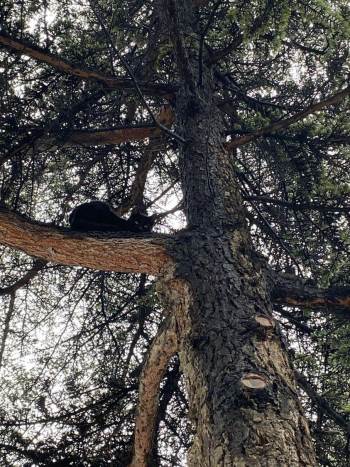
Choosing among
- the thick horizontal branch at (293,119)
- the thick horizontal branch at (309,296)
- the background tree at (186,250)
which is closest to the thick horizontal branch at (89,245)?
the background tree at (186,250)

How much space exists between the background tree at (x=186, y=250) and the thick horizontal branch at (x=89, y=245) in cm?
1

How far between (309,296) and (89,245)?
1496 millimetres

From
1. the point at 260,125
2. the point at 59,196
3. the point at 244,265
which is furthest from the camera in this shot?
the point at 59,196

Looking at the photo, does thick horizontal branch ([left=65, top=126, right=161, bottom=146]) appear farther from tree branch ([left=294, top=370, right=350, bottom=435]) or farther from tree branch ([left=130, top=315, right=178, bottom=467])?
tree branch ([left=294, top=370, right=350, bottom=435])

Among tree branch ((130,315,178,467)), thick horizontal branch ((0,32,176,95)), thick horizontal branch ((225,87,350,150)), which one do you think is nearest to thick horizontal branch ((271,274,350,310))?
tree branch ((130,315,178,467))

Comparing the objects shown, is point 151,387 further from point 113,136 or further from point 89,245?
point 113,136

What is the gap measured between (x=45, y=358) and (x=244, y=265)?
325 centimetres

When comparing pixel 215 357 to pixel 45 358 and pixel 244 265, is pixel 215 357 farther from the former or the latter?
pixel 45 358

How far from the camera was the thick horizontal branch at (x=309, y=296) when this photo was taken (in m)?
3.22

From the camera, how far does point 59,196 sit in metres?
5.92

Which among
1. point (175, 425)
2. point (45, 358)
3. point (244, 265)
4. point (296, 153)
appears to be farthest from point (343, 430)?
point (45, 358)

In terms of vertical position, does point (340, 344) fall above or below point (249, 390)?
above

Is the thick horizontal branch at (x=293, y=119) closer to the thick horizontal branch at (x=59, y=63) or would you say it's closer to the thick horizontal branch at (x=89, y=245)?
the thick horizontal branch at (x=59, y=63)

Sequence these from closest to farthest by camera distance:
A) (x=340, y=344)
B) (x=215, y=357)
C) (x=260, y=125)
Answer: (x=215, y=357) < (x=340, y=344) < (x=260, y=125)
